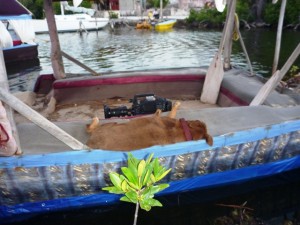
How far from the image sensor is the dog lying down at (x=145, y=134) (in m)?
3.76

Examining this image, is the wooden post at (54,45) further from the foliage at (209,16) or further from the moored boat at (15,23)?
the foliage at (209,16)

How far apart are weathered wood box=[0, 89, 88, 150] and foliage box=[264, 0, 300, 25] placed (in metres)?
37.5

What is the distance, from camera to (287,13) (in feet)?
119

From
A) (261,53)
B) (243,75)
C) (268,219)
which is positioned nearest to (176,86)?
(243,75)

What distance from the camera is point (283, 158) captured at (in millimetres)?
4418

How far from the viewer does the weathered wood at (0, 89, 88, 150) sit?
3097 mm

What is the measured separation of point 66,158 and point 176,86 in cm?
464

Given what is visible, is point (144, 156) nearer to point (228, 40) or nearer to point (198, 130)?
point (198, 130)

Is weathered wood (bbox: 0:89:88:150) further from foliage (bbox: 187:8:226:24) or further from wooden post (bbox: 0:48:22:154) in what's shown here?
foliage (bbox: 187:8:226:24)

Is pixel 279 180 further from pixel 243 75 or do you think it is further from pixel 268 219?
pixel 243 75

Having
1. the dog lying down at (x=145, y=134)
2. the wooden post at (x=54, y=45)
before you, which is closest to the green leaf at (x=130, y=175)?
the dog lying down at (x=145, y=134)

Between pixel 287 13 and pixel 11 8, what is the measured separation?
39.0 metres

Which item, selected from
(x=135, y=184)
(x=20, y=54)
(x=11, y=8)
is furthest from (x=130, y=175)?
(x=20, y=54)

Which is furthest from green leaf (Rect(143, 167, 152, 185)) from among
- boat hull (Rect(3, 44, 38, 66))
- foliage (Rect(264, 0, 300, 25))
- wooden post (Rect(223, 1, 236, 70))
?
foliage (Rect(264, 0, 300, 25))
